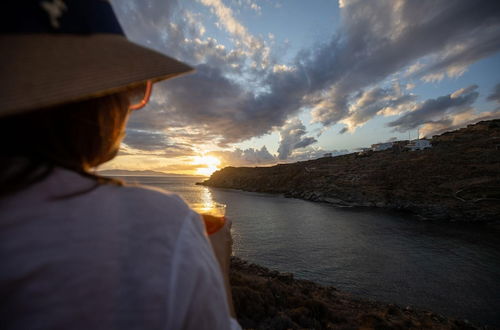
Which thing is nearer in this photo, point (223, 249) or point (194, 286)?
point (194, 286)

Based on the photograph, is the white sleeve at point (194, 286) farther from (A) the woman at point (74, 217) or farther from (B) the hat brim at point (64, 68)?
(B) the hat brim at point (64, 68)

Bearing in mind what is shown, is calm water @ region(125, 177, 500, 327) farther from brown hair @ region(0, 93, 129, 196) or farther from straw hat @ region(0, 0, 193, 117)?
straw hat @ region(0, 0, 193, 117)

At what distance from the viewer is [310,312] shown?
6363mm

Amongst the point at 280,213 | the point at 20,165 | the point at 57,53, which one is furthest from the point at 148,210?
the point at 280,213

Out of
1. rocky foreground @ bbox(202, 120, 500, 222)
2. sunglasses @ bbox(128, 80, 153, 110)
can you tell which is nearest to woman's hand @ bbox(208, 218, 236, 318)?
Answer: sunglasses @ bbox(128, 80, 153, 110)

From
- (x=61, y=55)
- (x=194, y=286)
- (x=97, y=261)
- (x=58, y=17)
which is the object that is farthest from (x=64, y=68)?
(x=194, y=286)

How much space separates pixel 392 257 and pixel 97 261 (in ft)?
68.7

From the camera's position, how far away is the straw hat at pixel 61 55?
1.77 feet

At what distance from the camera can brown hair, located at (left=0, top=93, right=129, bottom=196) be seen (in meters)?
0.54

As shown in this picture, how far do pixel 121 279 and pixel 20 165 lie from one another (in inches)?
15.3

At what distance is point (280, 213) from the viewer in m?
34.5

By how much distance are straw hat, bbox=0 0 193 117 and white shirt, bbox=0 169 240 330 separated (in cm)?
22

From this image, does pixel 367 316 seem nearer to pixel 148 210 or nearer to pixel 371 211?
pixel 148 210

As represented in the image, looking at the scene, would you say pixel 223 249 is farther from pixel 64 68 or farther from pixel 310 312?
pixel 310 312
